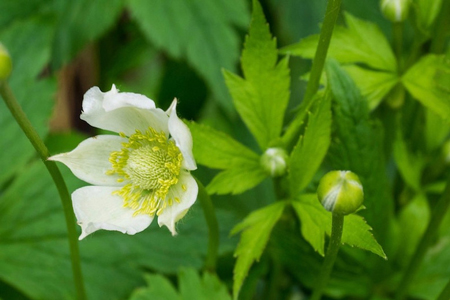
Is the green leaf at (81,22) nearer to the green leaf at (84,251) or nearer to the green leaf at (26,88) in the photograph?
the green leaf at (26,88)

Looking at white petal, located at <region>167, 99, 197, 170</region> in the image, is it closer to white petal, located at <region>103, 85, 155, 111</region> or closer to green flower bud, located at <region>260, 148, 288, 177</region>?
white petal, located at <region>103, 85, 155, 111</region>

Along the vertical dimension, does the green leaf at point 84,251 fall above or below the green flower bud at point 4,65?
below

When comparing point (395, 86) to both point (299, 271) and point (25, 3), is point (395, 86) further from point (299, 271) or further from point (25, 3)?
point (25, 3)

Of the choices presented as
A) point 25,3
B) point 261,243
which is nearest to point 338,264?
point 261,243

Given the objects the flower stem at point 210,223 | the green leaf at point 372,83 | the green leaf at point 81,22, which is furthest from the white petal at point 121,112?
the green leaf at point 81,22

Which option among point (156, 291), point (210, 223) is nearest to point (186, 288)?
point (156, 291)

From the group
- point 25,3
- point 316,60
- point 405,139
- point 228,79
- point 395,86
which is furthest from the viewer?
point 25,3
